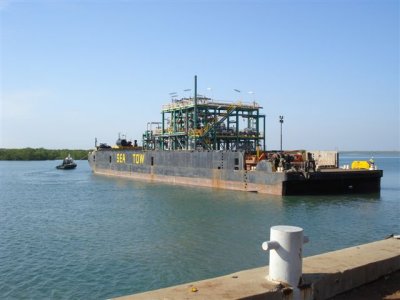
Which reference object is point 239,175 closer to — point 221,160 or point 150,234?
point 221,160

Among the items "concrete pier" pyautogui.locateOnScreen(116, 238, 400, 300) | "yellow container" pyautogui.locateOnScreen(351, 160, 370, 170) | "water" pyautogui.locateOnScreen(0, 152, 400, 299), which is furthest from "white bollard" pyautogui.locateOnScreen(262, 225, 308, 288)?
"yellow container" pyautogui.locateOnScreen(351, 160, 370, 170)

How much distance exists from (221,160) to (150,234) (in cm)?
1937

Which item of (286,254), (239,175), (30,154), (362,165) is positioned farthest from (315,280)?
(30,154)

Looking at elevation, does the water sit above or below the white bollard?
below

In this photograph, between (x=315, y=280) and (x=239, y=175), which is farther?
(x=239, y=175)

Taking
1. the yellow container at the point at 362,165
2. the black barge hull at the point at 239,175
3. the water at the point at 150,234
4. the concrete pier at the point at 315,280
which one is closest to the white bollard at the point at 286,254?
the concrete pier at the point at 315,280

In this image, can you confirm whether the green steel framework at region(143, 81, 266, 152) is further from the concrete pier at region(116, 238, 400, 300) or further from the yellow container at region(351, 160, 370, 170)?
the concrete pier at region(116, 238, 400, 300)

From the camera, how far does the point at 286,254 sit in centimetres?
548

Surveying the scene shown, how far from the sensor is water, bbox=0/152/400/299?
37.4ft

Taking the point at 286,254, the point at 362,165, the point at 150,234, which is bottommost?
the point at 150,234

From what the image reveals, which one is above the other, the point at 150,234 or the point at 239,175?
the point at 239,175

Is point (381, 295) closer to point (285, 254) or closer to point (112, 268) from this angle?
point (285, 254)

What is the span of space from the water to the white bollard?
5667 millimetres

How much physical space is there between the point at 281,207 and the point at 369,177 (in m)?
11.5
